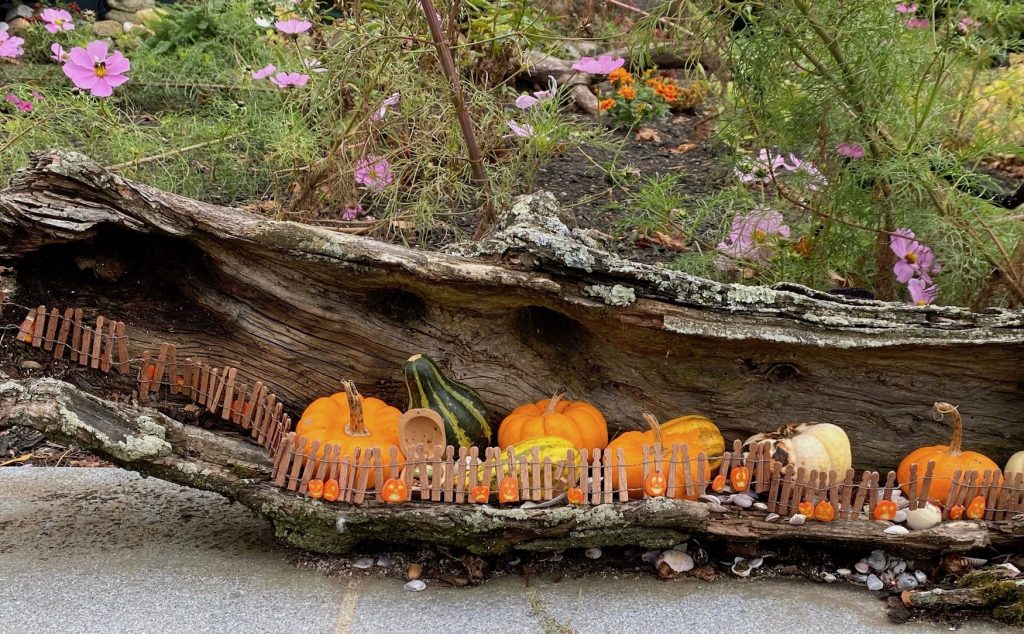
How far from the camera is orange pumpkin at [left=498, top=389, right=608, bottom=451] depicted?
6.41 feet

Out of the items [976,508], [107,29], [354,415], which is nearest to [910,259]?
[976,508]

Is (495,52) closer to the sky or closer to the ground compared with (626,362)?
closer to the sky

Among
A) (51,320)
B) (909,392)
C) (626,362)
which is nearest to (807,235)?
(909,392)

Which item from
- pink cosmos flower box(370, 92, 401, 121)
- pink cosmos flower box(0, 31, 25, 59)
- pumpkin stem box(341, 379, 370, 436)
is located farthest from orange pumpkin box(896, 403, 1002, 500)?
pink cosmos flower box(0, 31, 25, 59)

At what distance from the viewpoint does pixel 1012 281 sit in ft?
7.52

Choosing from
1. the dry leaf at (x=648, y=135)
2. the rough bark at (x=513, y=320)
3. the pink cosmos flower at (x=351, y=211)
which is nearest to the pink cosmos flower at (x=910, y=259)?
the rough bark at (x=513, y=320)

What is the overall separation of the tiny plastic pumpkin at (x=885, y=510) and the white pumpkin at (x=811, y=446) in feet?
0.42

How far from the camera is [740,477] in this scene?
1776 millimetres

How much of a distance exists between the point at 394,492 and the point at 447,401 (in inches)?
12.5

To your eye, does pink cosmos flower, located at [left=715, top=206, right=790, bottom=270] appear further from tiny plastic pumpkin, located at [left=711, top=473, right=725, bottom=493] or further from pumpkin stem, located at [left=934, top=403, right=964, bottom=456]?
tiny plastic pumpkin, located at [left=711, top=473, right=725, bottom=493]

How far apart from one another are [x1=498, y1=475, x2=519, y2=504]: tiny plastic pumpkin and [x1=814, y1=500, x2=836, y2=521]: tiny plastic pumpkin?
61cm

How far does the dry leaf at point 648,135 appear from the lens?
14.8 ft

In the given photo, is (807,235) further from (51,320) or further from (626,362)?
(51,320)

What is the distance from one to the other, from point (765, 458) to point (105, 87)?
2311 millimetres
